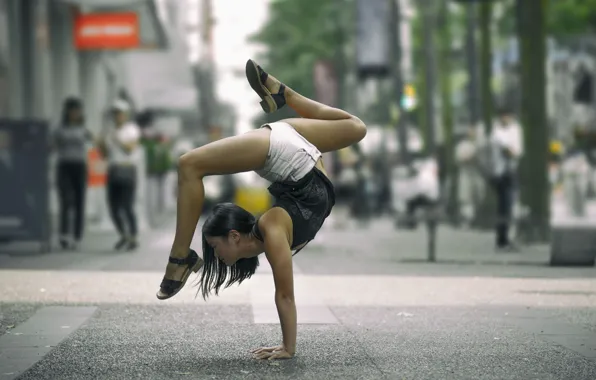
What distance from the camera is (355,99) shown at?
134 ft

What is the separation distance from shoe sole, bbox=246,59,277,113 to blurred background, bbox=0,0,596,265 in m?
7.39

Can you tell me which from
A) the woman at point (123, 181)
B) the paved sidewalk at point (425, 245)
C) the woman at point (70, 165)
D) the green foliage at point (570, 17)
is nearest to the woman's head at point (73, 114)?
the woman at point (70, 165)

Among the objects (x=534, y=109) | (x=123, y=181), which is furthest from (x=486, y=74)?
(x=123, y=181)

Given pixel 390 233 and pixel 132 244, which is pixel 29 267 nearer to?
pixel 132 244

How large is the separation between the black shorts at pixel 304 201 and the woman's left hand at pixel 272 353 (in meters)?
0.52

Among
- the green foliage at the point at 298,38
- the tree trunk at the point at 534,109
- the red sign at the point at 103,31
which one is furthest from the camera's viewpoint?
the green foliage at the point at 298,38

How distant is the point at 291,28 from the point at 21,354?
4512 cm

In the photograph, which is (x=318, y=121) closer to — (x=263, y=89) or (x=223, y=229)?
(x=263, y=89)

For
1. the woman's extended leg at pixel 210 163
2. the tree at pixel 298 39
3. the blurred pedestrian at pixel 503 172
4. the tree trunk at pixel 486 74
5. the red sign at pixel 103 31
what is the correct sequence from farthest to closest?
the tree at pixel 298 39 → the tree trunk at pixel 486 74 → the red sign at pixel 103 31 → the blurred pedestrian at pixel 503 172 → the woman's extended leg at pixel 210 163

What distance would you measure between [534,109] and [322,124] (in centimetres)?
1242

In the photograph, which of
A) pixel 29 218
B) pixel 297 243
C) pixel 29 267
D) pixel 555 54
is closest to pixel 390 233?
pixel 29 218

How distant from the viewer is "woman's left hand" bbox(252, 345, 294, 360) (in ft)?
20.0

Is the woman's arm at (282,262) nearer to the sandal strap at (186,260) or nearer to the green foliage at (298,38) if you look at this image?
the sandal strap at (186,260)

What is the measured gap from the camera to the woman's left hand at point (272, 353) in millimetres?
6102
